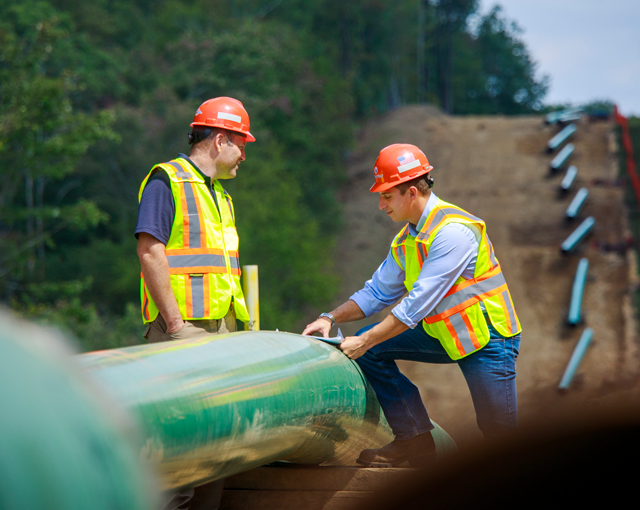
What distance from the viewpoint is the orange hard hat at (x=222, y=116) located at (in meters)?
3.76

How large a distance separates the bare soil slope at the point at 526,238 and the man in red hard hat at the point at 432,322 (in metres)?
2.57

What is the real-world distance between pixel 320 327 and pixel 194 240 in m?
0.86

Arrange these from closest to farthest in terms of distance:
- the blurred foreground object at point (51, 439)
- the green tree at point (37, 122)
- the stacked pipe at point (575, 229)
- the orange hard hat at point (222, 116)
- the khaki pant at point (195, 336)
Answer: the blurred foreground object at point (51, 439) < the khaki pant at point (195, 336) < the orange hard hat at point (222, 116) < the stacked pipe at point (575, 229) < the green tree at point (37, 122)

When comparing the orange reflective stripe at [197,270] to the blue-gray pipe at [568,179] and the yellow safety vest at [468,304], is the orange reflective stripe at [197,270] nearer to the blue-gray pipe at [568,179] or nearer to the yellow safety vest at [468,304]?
the yellow safety vest at [468,304]

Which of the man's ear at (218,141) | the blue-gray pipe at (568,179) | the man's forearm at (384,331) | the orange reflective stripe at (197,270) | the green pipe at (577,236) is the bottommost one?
the green pipe at (577,236)

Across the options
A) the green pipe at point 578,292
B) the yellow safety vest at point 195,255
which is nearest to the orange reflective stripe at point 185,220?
the yellow safety vest at point 195,255

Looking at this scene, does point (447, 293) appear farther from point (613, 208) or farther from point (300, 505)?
point (613, 208)

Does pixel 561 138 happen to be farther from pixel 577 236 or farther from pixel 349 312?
pixel 349 312

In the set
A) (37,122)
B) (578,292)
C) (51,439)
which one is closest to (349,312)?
(51,439)

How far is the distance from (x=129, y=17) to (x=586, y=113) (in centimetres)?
2126

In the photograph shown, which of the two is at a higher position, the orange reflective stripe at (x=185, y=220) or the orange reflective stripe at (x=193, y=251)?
the orange reflective stripe at (x=185, y=220)

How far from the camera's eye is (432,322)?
3.39 meters

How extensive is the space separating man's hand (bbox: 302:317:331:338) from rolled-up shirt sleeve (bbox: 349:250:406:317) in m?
0.29

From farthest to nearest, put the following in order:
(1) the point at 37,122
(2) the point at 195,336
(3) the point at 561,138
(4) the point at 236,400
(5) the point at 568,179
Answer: (3) the point at 561,138 < (5) the point at 568,179 < (1) the point at 37,122 < (2) the point at 195,336 < (4) the point at 236,400
